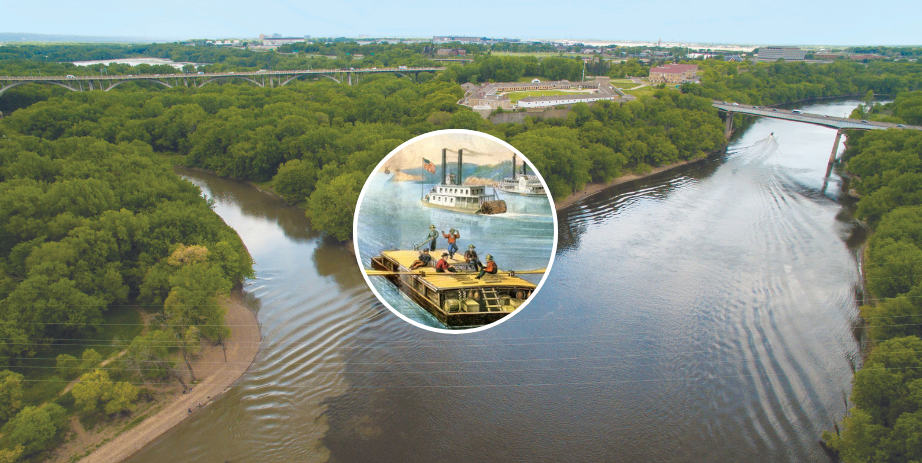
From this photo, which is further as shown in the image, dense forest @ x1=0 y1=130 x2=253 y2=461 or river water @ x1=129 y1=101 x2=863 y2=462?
dense forest @ x1=0 y1=130 x2=253 y2=461

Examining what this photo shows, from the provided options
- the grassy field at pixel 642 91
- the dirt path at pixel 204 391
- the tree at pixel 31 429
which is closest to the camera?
the tree at pixel 31 429

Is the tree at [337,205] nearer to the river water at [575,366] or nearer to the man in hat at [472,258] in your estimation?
the river water at [575,366]

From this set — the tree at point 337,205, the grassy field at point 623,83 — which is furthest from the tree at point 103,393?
the grassy field at point 623,83

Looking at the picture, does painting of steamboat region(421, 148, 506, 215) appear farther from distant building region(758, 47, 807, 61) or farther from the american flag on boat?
distant building region(758, 47, 807, 61)

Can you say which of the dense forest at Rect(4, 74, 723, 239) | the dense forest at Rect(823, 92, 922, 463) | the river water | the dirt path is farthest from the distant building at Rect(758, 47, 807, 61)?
the dirt path

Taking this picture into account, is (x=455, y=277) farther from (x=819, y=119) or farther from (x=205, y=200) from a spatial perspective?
(x=819, y=119)

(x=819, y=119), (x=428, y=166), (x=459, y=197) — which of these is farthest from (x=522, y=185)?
(x=819, y=119)
